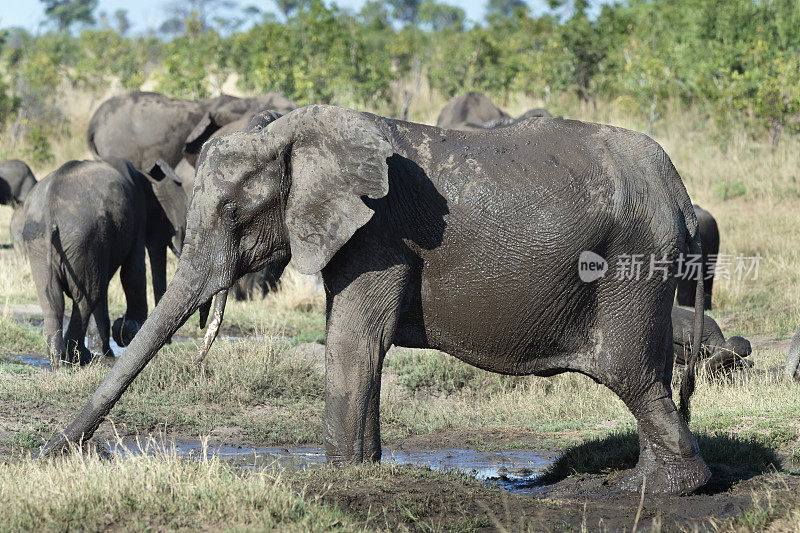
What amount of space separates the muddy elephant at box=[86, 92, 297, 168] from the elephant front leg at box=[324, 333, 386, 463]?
42.6ft

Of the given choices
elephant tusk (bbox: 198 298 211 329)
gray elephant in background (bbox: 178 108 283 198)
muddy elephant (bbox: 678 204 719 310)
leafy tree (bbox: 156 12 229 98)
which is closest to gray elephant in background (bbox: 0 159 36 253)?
gray elephant in background (bbox: 178 108 283 198)

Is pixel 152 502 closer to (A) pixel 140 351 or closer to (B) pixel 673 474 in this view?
(A) pixel 140 351

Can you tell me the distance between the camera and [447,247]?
19.2 feet

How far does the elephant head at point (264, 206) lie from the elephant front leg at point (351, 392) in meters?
0.51

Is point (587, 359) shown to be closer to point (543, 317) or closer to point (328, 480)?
point (543, 317)

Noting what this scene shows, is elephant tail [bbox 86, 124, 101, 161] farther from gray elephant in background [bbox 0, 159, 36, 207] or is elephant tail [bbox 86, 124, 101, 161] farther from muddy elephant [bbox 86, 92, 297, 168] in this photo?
gray elephant in background [bbox 0, 159, 36, 207]

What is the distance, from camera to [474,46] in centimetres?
2877

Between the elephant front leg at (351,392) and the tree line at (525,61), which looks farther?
the tree line at (525,61)

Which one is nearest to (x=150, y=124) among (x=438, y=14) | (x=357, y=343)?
(x=357, y=343)

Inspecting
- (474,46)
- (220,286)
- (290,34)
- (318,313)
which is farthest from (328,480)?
(474,46)

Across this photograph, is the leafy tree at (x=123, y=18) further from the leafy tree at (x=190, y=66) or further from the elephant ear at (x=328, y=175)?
the elephant ear at (x=328, y=175)

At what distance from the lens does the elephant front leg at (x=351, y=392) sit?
573 centimetres

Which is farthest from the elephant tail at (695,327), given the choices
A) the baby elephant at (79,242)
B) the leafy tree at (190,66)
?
the leafy tree at (190,66)

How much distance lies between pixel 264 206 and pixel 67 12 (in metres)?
61.7
